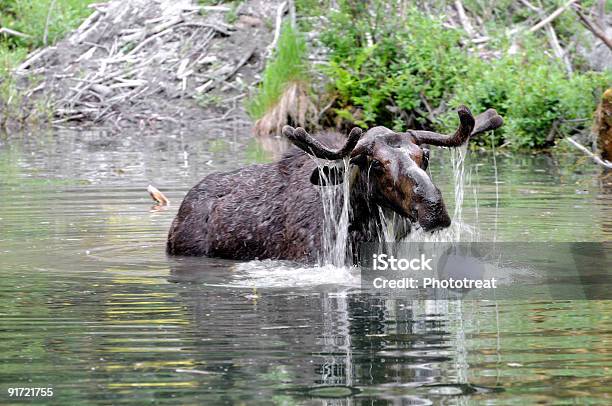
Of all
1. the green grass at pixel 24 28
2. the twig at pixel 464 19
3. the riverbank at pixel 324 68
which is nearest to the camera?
the riverbank at pixel 324 68

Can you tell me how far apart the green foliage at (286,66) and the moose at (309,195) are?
42.7ft

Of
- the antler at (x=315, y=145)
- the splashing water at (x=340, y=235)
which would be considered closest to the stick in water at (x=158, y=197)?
the splashing water at (x=340, y=235)

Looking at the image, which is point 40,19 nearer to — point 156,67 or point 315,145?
point 156,67

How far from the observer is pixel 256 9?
95.9 ft

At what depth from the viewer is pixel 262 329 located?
24.1 feet

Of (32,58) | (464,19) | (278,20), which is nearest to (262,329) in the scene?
(464,19)

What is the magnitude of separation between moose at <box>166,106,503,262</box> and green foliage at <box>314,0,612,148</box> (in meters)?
9.90

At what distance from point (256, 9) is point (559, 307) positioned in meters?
22.1

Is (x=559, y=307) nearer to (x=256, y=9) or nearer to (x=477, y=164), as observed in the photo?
(x=477, y=164)

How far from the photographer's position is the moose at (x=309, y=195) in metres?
9.25

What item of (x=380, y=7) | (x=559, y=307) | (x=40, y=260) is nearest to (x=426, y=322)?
(x=559, y=307)

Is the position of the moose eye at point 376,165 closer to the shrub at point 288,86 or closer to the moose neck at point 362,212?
the moose neck at point 362,212

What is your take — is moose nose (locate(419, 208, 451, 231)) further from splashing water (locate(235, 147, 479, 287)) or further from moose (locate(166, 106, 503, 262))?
splashing water (locate(235, 147, 479, 287))

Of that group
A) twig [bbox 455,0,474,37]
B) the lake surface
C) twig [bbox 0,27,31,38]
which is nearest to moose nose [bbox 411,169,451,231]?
the lake surface
